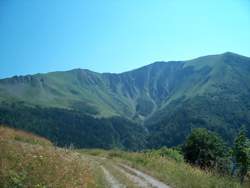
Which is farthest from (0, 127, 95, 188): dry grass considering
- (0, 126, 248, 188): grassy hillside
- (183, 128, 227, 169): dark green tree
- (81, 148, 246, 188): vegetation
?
(183, 128, 227, 169): dark green tree

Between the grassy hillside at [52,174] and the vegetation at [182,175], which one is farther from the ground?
the grassy hillside at [52,174]

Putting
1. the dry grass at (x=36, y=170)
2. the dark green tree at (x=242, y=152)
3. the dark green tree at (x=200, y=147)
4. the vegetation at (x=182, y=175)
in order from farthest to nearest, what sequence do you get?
the dark green tree at (x=200, y=147) < the dark green tree at (x=242, y=152) < the vegetation at (x=182, y=175) < the dry grass at (x=36, y=170)

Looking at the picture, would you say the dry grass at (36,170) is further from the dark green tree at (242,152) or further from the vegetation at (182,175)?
the dark green tree at (242,152)

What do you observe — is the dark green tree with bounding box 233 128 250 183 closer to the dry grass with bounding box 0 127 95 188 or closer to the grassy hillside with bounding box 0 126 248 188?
the grassy hillside with bounding box 0 126 248 188

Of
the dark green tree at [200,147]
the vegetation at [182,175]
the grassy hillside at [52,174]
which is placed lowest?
the dark green tree at [200,147]

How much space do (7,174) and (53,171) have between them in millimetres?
1744

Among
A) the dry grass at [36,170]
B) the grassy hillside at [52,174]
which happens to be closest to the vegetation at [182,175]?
the grassy hillside at [52,174]

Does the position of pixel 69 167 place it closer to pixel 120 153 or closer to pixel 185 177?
pixel 185 177

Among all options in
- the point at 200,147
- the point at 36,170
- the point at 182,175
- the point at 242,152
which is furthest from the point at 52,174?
the point at 200,147

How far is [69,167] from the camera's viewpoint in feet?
44.1

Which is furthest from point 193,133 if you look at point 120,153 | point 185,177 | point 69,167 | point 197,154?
point 69,167

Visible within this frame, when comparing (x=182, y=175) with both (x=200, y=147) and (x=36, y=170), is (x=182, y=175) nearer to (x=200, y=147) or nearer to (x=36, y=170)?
(x=36, y=170)

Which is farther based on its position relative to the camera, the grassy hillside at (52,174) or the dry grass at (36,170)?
the grassy hillside at (52,174)

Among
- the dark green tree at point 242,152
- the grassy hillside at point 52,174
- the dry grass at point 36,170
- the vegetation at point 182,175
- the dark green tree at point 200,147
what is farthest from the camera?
the dark green tree at point 200,147
